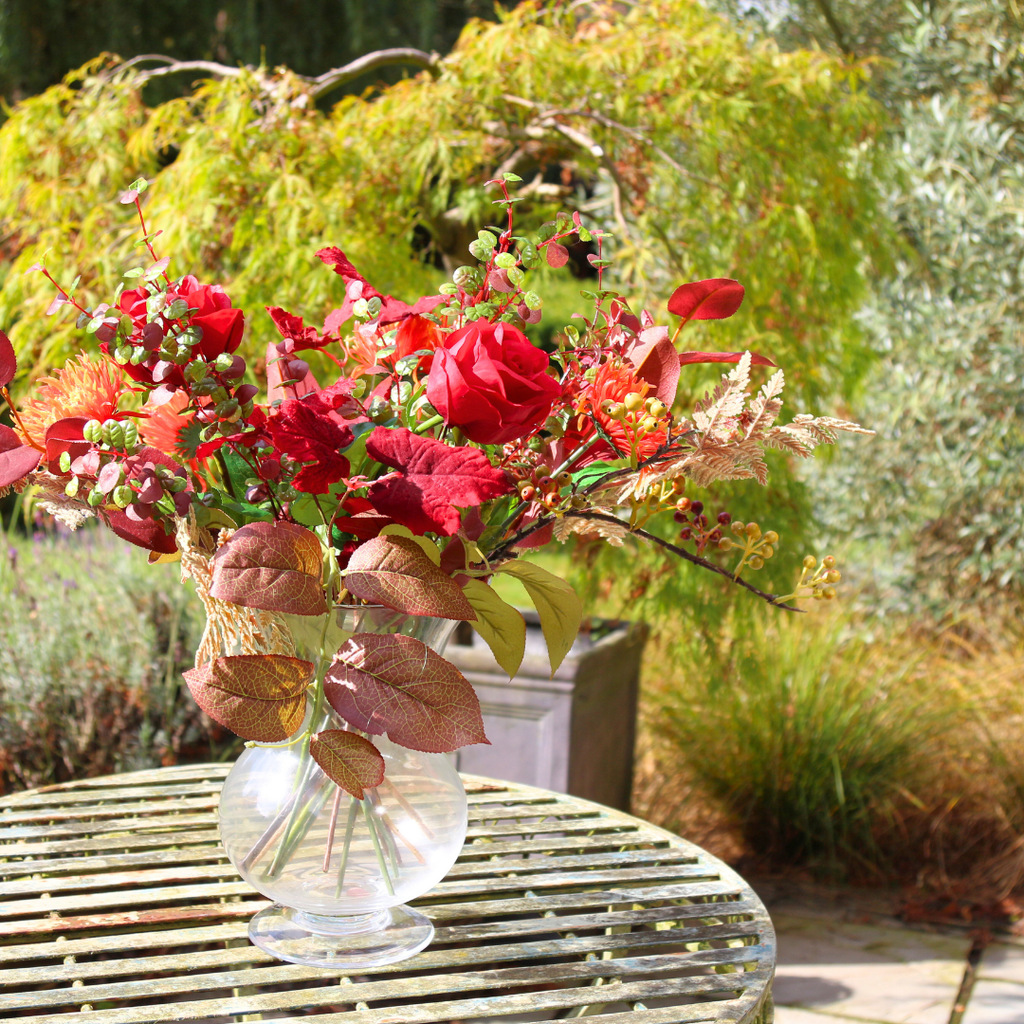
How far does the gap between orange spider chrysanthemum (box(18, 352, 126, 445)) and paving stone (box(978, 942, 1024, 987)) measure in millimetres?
2131

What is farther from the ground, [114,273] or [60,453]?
[114,273]

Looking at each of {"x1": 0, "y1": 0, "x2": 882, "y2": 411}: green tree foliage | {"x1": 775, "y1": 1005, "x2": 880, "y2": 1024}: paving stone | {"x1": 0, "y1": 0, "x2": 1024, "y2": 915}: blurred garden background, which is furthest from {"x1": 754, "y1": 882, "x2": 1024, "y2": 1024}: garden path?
{"x1": 0, "y1": 0, "x2": 882, "y2": 411}: green tree foliage

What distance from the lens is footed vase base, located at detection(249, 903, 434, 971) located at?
0.92 meters

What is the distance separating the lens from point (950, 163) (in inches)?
148

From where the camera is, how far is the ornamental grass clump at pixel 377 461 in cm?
71

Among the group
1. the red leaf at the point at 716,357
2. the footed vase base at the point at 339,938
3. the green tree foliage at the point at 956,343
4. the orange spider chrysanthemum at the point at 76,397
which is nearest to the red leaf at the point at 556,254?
the red leaf at the point at 716,357

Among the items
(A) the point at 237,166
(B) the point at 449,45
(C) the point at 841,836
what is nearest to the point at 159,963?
(A) the point at 237,166

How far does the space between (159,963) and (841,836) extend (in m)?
2.06

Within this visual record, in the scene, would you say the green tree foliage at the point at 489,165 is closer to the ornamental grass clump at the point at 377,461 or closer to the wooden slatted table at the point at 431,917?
the wooden slatted table at the point at 431,917

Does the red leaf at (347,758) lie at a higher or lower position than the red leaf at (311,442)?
lower

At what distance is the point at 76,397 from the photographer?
774mm

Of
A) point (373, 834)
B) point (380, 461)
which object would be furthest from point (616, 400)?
point (373, 834)

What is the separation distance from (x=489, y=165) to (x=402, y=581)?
198 cm

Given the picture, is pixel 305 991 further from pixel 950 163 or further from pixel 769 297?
pixel 950 163
